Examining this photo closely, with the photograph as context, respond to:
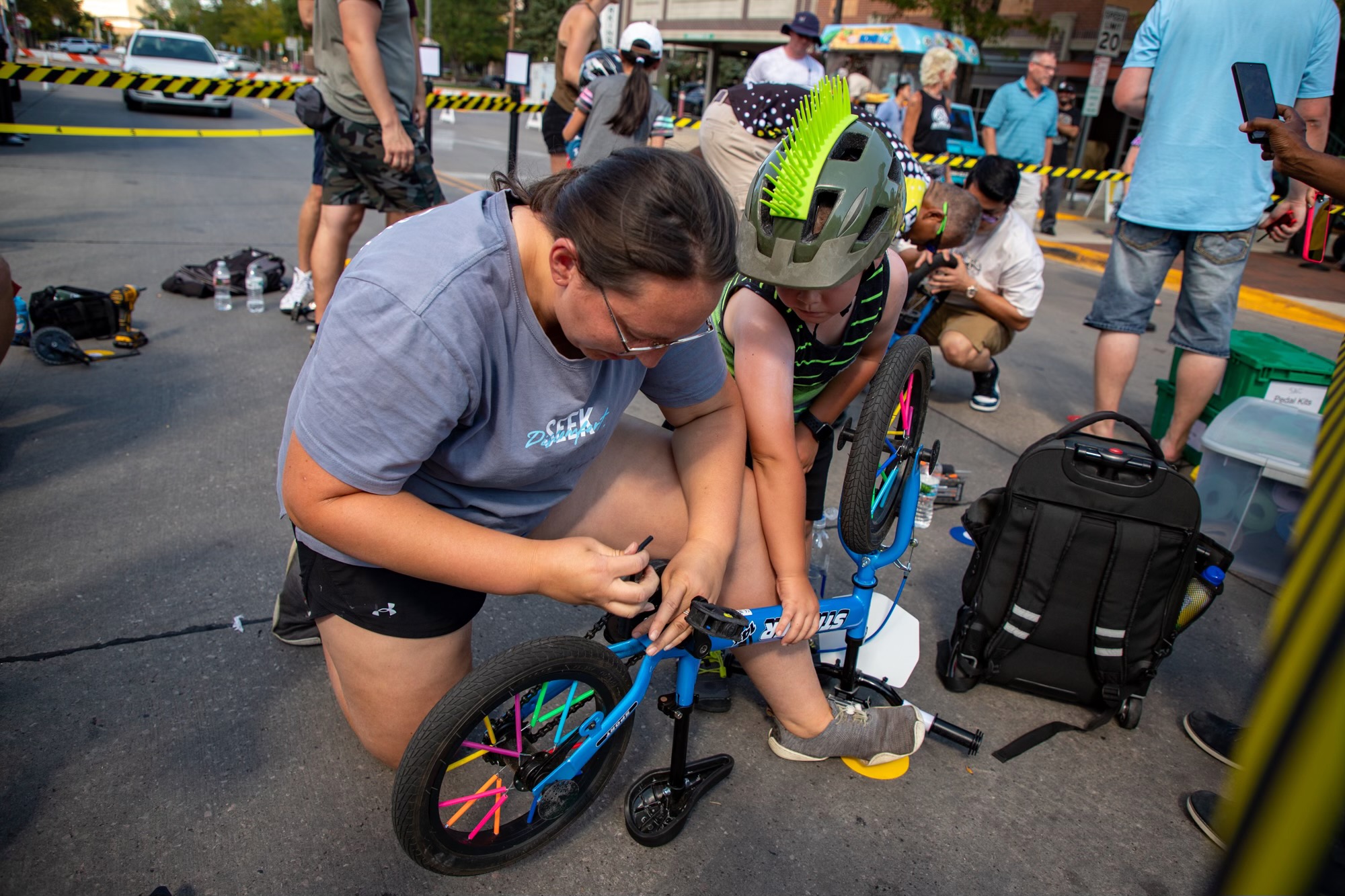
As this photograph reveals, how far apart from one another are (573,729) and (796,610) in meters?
0.55

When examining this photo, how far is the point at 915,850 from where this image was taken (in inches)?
73.6

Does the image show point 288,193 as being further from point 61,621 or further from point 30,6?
point 30,6

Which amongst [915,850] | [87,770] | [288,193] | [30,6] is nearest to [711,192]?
[915,850]

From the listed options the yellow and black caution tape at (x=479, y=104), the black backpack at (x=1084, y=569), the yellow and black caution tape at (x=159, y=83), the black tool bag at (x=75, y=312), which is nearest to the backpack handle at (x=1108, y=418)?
the black backpack at (x=1084, y=569)

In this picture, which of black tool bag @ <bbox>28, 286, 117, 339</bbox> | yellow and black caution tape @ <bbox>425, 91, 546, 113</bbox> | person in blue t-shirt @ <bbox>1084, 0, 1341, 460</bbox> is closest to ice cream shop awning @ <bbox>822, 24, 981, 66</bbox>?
yellow and black caution tape @ <bbox>425, 91, 546, 113</bbox>

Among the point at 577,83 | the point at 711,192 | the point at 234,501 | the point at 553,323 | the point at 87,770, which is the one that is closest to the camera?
the point at 711,192

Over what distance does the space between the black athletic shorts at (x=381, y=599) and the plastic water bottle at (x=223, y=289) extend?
13.0 feet

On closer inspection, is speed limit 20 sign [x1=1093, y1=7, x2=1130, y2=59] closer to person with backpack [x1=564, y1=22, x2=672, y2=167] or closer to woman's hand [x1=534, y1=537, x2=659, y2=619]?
person with backpack [x1=564, y1=22, x2=672, y2=167]

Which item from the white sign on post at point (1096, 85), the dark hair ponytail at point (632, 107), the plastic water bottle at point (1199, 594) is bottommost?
the plastic water bottle at point (1199, 594)

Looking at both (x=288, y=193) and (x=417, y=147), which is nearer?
(x=417, y=147)

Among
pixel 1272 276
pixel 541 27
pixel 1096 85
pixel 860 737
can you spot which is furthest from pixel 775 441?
pixel 541 27

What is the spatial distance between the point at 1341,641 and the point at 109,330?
16.5 feet

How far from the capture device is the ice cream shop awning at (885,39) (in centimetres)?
2144

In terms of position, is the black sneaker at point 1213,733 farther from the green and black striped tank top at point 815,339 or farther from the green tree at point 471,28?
the green tree at point 471,28
